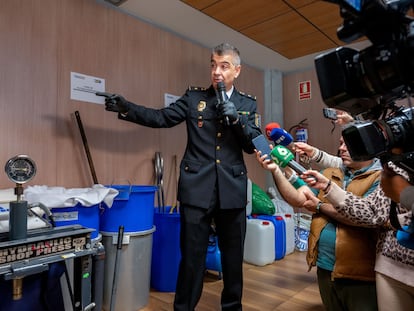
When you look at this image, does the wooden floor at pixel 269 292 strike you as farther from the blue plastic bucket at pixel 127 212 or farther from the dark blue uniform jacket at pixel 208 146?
the dark blue uniform jacket at pixel 208 146

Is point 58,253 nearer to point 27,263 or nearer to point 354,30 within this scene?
point 27,263

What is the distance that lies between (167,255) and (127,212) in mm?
509

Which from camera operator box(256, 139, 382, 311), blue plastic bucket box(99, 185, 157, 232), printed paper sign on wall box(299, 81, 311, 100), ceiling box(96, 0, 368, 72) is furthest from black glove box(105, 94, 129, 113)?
printed paper sign on wall box(299, 81, 311, 100)

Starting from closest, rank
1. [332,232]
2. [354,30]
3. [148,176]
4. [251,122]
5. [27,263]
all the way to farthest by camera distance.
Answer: [354,30]
[27,263]
[332,232]
[251,122]
[148,176]

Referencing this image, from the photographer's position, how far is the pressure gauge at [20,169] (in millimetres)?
1133

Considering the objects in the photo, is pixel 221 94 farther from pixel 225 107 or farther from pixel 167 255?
pixel 167 255

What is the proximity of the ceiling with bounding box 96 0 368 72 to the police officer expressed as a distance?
79cm

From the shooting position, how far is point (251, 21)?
92.0 inches

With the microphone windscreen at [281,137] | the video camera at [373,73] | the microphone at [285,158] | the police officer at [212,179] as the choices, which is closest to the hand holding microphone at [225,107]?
the police officer at [212,179]

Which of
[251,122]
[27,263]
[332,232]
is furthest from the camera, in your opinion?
[251,122]

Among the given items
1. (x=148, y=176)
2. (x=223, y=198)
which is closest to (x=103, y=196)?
(x=223, y=198)

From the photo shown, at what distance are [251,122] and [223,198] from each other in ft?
1.60

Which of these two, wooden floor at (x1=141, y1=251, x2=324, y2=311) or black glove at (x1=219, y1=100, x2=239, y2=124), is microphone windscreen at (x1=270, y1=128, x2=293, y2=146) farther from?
wooden floor at (x1=141, y1=251, x2=324, y2=311)

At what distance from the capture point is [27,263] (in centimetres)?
103
